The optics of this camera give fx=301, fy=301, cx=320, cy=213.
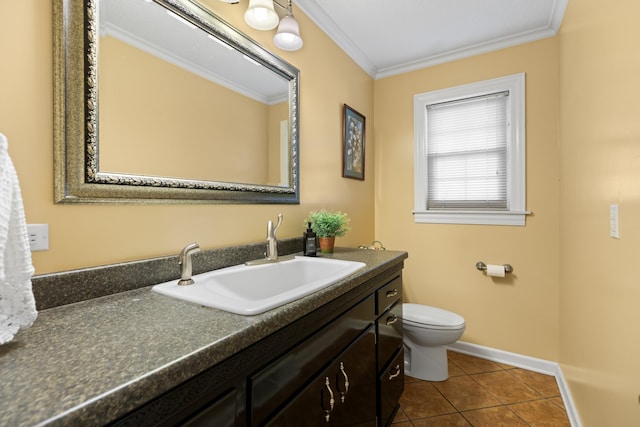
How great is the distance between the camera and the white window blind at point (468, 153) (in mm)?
2396

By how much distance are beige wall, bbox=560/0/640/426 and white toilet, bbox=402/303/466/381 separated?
25.5 inches

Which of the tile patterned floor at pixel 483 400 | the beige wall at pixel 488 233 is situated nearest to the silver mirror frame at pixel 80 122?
the tile patterned floor at pixel 483 400

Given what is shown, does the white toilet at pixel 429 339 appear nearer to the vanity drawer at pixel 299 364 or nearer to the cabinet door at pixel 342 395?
the cabinet door at pixel 342 395

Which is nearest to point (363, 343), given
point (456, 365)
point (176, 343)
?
point (176, 343)

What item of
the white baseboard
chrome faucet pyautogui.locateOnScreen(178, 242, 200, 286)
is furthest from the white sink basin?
the white baseboard

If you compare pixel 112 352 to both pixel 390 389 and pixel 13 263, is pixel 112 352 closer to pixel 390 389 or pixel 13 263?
pixel 13 263

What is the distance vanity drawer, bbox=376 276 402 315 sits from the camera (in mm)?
1434

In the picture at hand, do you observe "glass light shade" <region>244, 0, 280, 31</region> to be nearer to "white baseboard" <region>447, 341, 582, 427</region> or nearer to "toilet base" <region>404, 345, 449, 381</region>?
"toilet base" <region>404, 345, 449, 381</region>

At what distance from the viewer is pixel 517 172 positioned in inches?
90.4

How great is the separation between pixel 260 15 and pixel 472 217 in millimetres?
2082

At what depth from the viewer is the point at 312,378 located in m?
0.92

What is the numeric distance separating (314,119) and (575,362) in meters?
2.11

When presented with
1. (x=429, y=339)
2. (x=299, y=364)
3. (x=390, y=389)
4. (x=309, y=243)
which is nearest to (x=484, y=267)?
(x=429, y=339)

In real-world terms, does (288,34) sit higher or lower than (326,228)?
higher
